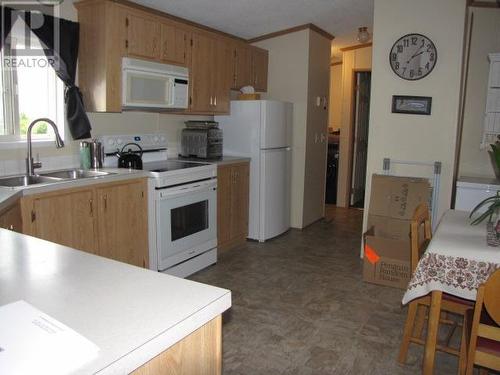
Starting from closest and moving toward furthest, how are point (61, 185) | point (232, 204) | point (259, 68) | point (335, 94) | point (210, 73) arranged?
point (61, 185), point (210, 73), point (232, 204), point (259, 68), point (335, 94)

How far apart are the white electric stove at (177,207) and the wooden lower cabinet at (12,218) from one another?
1.03 m

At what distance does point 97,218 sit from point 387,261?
2210 mm

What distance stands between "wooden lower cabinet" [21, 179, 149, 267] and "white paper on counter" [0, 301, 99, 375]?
181 centimetres

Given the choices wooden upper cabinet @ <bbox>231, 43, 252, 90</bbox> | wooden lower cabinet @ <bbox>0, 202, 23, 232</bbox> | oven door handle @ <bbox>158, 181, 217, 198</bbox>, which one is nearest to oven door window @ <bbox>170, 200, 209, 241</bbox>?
oven door handle @ <bbox>158, 181, 217, 198</bbox>

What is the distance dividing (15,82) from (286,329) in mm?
2571

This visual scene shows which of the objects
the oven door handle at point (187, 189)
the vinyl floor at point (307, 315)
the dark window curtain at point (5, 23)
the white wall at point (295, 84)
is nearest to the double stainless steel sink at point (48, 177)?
the oven door handle at point (187, 189)

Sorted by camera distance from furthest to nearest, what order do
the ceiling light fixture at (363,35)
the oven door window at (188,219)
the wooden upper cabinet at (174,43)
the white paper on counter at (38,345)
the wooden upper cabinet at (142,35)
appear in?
the ceiling light fixture at (363,35) < the wooden upper cabinet at (174,43) < the oven door window at (188,219) < the wooden upper cabinet at (142,35) < the white paper on counter at (38,345)

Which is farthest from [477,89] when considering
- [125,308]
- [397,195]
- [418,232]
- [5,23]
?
[125,308]

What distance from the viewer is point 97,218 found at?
2.92 m

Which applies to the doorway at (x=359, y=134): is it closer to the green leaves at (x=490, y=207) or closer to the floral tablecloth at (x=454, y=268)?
the green leaves at (x=490, y=207)

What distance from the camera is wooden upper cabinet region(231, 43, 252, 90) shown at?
4.54 m

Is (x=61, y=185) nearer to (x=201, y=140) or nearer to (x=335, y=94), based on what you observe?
(x=201, y=140)

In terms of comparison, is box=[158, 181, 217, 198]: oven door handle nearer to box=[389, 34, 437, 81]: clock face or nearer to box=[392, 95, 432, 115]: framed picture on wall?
box=[392, 95, 432, 115]: framed picture on wall

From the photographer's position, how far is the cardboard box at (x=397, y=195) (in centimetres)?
360
